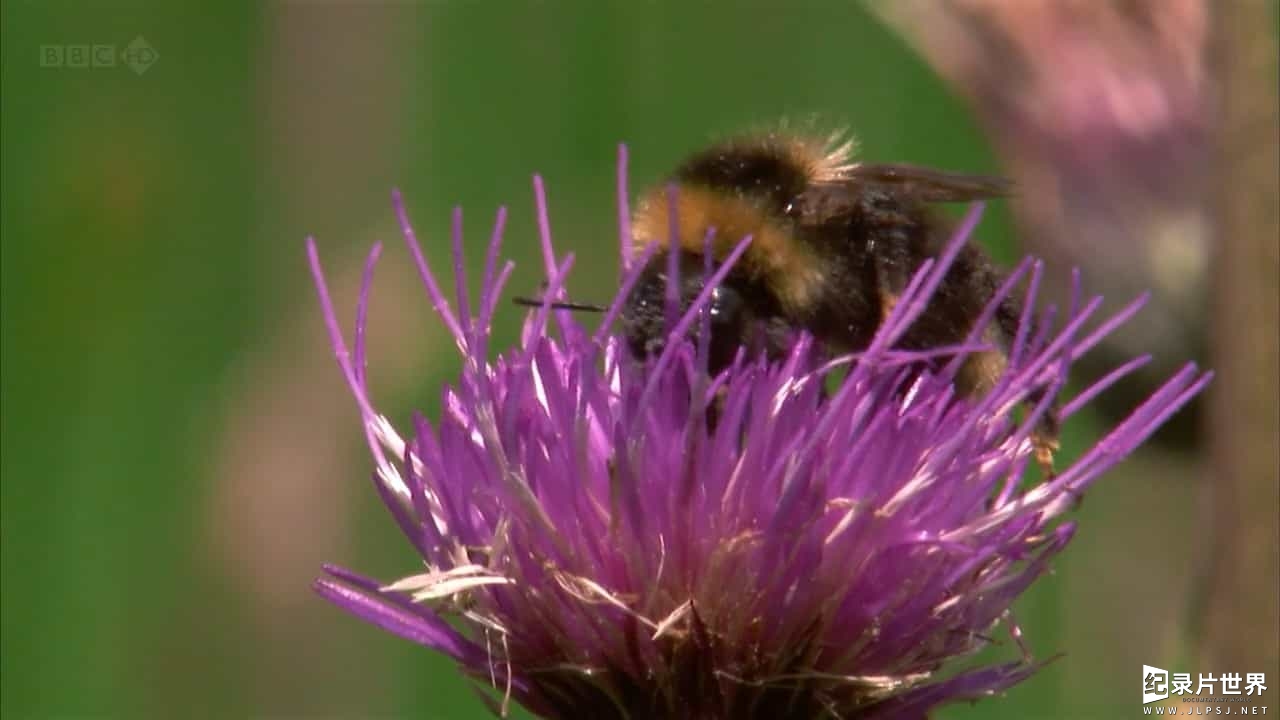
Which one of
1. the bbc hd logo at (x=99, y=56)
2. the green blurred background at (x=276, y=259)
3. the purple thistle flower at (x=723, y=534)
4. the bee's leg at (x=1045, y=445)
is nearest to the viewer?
the purple thistle flower at (x=723, y=534)

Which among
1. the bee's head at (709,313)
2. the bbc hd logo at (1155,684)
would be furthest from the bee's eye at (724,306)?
the bbc hd logo at (1155,684)

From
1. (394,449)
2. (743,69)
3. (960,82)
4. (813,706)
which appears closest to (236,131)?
(743,69)

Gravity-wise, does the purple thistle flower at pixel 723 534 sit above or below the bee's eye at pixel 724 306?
below

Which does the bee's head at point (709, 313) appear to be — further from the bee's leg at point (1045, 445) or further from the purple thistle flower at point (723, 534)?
the bee's leg at point (1045, 445)

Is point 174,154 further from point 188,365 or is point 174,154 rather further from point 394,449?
point 394,449

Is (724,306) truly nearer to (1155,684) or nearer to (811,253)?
(811,253)

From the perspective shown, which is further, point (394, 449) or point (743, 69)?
point (743, 69)

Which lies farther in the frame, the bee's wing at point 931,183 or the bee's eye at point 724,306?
the bee's wing at point 931,183
